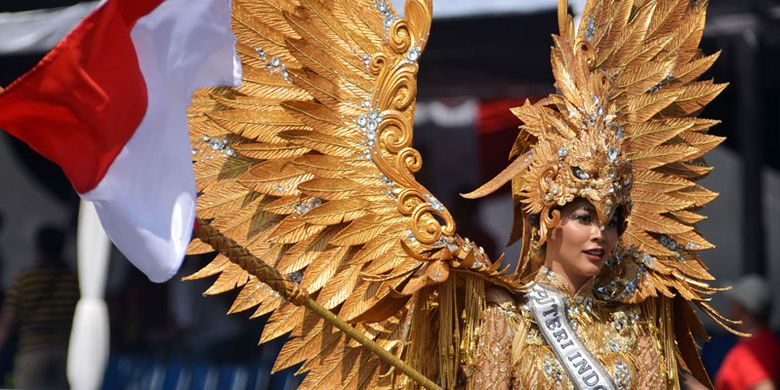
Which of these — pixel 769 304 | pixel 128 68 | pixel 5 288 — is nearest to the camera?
pixel 128 68

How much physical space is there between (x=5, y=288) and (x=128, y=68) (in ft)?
24.7

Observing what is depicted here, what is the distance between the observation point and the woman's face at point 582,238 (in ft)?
14.0

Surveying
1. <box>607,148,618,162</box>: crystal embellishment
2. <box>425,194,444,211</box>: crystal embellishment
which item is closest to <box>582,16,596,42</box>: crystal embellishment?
<box>607,148,618,162</box>: crystal embellishment

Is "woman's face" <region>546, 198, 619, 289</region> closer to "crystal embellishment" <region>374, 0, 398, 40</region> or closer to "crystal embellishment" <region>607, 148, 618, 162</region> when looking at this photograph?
"crystal embellishment" <region>607, 148, 618, 162</region>

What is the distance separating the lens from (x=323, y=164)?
446cm

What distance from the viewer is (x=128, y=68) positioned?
3.79 m

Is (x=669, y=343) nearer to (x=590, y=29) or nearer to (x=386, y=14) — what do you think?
(x=590, y=29)

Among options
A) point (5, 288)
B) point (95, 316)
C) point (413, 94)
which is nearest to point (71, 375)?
point (95, 316)

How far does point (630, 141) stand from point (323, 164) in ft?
3.27

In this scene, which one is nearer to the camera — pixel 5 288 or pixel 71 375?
pixel 71 375

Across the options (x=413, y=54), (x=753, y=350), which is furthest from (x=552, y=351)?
(x=753, y=350)

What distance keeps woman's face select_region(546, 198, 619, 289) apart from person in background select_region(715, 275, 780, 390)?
2266mm

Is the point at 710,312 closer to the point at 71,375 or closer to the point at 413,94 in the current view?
the point at 413,94

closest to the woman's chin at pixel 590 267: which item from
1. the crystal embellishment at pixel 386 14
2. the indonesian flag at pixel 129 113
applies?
the crystal embellishment at pixel 386 14
